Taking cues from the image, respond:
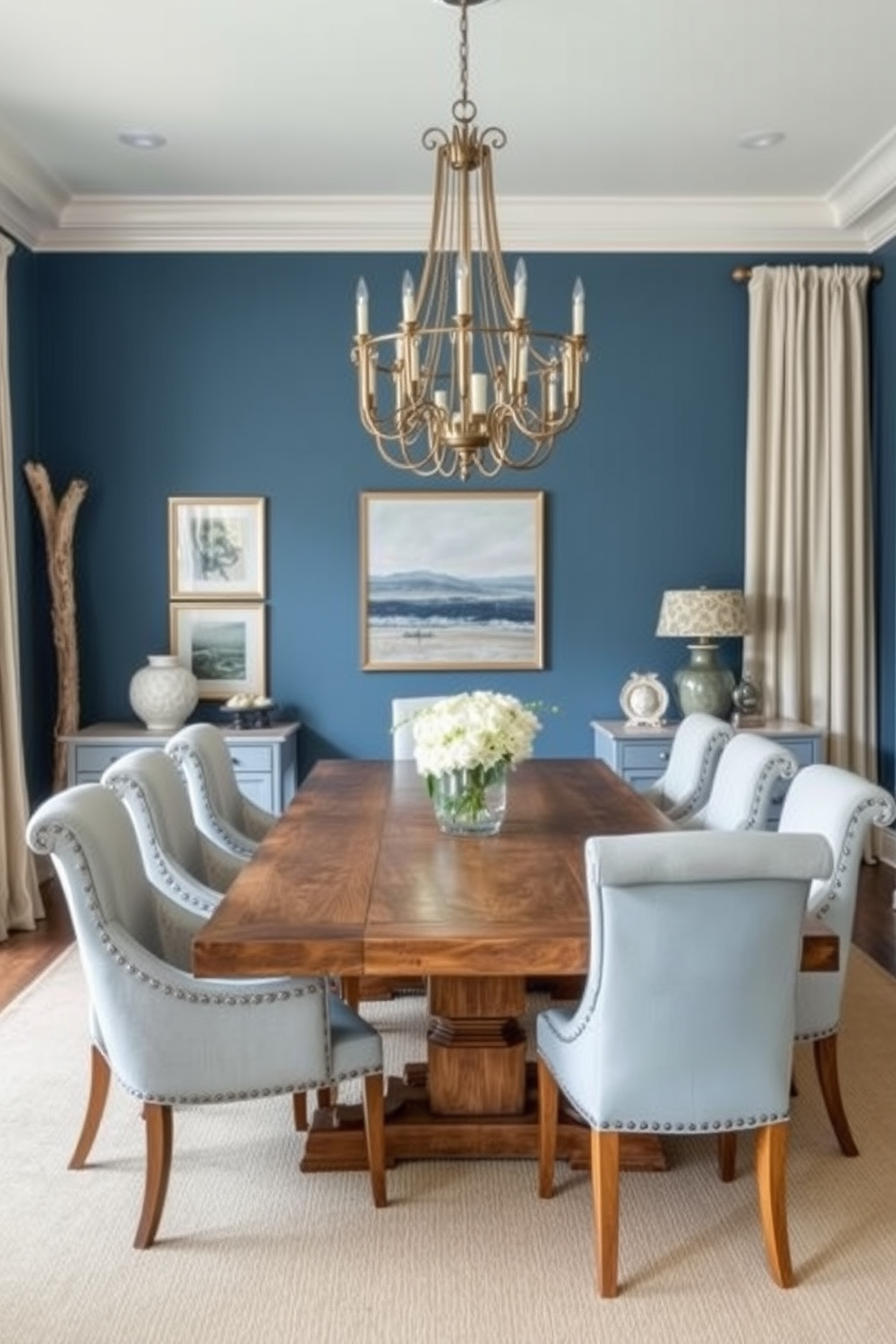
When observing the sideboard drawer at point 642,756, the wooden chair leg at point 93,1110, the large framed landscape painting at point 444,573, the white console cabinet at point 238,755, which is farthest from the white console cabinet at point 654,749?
the wooden chair leg at point 93,1110

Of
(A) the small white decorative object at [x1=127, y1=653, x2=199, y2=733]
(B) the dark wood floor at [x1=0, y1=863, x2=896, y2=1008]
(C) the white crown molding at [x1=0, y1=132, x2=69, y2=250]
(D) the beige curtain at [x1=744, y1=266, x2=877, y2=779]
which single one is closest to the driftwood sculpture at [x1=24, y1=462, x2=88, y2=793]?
(A) the small white decorative object at [x1=127, y1=653, x2=199, y2=733]

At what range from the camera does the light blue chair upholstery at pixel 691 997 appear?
217 centimetres

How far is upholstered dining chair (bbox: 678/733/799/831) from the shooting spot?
3322 mm

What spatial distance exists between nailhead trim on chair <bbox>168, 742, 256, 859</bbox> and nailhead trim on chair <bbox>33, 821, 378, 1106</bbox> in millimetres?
1097

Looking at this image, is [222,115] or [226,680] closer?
[222,115]

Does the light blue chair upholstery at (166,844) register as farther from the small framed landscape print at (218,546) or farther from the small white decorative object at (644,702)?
the small white decorative object at (644,702)

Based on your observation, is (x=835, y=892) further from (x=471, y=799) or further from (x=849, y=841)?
(x=471, y=799)

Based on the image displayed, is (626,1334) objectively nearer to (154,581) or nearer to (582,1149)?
(582,1149)

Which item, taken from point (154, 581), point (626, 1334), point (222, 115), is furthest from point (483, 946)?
point (154, 581)

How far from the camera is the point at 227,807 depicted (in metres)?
3.94

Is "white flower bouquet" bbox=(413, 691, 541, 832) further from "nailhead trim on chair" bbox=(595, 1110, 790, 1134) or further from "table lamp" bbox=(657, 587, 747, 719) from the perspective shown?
"table lamp" bbox=(657, 587, 747, 719)

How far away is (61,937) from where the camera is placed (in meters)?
4.93

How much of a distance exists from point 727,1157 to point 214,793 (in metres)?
1.82

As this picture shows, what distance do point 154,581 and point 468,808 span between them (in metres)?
3.20
